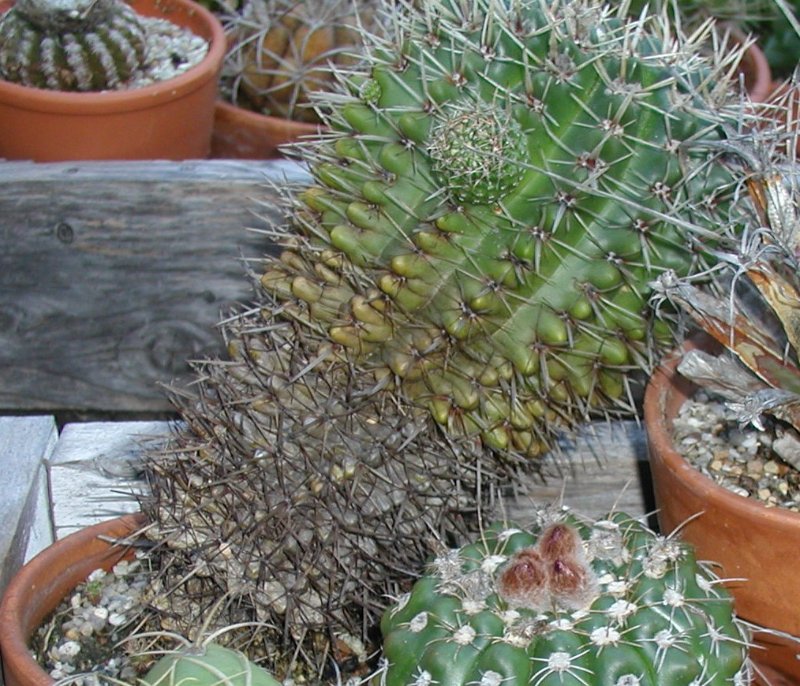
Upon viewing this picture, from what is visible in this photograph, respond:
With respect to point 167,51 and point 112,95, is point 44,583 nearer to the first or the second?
point 112,95

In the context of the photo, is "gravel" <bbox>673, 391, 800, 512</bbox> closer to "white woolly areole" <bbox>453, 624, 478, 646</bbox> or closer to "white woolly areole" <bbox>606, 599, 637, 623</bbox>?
"white woolly areole" <bbox>606, 599, 637, 623</bbox>

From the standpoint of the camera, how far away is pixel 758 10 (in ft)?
8.20

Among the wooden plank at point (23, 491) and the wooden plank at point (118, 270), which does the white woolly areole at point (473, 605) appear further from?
the wooden plank at point (118, 270)

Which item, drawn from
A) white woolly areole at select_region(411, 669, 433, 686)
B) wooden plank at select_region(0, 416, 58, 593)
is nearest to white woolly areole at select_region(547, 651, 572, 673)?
white woolly areole at select_region(411, 669, 433, 686)

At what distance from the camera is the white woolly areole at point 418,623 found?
112 cm

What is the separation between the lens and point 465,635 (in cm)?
108

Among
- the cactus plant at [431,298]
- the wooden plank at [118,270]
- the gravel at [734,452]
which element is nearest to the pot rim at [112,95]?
the wooden plank at [118,270]

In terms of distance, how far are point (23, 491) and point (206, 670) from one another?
0.47 meters

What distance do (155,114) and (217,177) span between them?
241 millimetres

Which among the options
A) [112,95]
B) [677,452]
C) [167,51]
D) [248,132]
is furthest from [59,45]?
[677,452]

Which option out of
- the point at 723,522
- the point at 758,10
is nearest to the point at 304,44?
the point at 758,10

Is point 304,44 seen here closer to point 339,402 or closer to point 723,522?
point 339,402

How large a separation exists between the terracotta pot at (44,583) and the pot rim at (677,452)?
596 mm

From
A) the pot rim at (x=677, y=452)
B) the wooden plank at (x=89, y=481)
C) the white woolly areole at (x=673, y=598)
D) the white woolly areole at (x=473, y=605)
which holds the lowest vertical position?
the wooden plank at (x=89, y=481)
